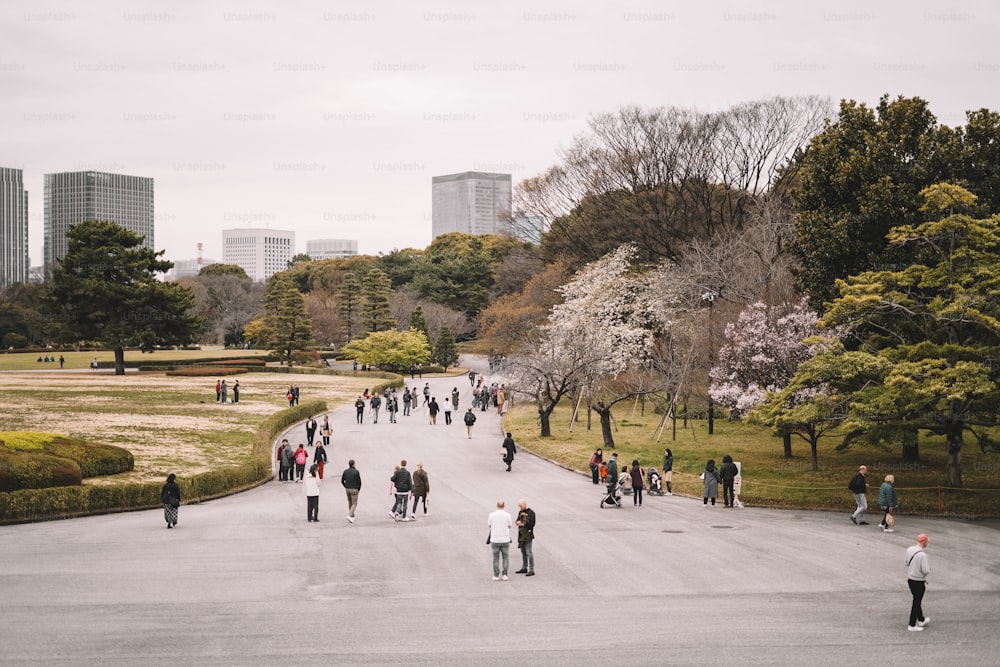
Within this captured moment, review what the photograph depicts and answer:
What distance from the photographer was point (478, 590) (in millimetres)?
14891

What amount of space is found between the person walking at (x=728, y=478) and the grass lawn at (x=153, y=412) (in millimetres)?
16319

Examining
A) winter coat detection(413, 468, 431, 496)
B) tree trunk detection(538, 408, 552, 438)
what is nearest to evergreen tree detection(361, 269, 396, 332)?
tree trunk detection(538, 408, 552, 438)

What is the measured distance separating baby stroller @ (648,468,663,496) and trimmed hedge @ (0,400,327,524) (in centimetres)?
1232

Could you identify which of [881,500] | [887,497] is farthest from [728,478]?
[887,497]

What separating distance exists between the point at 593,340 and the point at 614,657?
1194 inches

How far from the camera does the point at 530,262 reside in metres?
81.6

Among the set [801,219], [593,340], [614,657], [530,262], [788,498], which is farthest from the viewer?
[530,262]

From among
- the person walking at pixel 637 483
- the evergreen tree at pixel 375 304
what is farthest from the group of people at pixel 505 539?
the evergreen tree at pixel 375 304

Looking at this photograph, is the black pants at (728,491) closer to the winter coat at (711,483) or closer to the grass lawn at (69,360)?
the winter coat at (711,483)

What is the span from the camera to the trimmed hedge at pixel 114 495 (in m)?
20.4

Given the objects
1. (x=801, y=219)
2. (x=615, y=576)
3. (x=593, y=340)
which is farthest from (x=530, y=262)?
(x=615, y=576)

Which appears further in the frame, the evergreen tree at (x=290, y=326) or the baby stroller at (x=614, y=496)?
the evergreen tree at (x=290, y=326)

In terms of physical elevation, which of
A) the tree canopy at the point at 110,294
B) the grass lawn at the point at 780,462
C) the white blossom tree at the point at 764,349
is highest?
the tree canopy at the point at 110,294

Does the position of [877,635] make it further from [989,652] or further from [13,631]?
[13,631]
